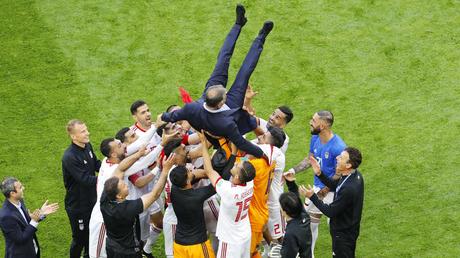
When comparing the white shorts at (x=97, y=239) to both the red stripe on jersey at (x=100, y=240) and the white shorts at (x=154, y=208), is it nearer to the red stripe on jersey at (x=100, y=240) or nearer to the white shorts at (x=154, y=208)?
the red stripe on jersey at (x=100, y=240)

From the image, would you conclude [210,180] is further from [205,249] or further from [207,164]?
[205,249]

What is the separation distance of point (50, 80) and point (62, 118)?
0.83 meters

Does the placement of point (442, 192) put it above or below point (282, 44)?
below

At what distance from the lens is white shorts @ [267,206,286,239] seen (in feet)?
29.1

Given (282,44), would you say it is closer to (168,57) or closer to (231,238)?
(168,57)

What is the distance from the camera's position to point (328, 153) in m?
9.07

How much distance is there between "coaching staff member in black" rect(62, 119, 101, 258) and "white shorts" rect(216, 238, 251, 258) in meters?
1.70

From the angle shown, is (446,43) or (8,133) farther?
(446,43)

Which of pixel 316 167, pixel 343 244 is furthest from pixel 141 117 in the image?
pixel 343 244

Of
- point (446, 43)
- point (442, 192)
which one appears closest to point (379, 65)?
point (446, 43)

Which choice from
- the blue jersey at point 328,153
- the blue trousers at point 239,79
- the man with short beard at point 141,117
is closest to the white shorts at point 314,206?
the blue jersey at point 328,153

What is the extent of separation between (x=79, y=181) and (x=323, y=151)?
2.78m

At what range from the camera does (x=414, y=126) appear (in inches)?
435

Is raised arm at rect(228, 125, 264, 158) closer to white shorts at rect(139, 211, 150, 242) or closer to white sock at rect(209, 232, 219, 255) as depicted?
white sock at rect(209, 232, 219, 255)
